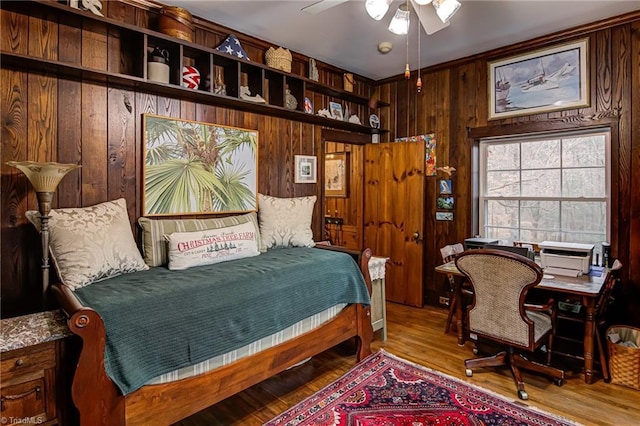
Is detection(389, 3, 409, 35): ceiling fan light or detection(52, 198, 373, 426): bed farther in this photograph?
detection(389, 3, 409, 35): ceiling fan light

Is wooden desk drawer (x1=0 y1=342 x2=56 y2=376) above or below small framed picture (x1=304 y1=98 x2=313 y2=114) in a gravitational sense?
below

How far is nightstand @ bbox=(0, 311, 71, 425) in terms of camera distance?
142cm

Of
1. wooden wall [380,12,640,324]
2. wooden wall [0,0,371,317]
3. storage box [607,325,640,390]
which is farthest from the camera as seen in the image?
wooden wall [380,12,640,324]

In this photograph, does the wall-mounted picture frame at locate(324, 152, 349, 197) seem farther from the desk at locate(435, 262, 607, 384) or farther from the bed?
the desk at locate(435, 262, 607, 384)

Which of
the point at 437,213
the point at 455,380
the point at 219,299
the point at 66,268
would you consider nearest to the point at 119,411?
the point at 219,299

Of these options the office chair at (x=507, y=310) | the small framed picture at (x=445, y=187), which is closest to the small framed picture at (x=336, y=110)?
the small framed picture at (x=445, y=187)

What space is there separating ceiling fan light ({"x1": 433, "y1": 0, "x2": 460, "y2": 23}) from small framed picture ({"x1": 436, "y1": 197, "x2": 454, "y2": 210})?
221 centimetres

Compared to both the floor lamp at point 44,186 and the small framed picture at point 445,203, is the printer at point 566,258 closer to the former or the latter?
the small framed picture at point 445,203

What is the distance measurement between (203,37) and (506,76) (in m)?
2.88

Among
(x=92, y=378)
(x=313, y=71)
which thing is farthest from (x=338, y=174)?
(x=92, y=378)

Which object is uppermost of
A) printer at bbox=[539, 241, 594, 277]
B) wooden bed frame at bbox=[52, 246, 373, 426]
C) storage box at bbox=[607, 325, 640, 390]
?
printer at bbox=[539, 241, 594, 277]

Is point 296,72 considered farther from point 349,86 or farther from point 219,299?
point 219,299

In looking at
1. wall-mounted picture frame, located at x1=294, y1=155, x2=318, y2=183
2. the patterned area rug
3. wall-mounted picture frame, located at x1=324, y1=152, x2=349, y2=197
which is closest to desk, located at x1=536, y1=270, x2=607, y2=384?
the patterned area rug

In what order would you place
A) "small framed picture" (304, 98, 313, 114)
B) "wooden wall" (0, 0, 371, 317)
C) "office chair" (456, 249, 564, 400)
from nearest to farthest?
"wooden wall" (0, 0, 371, 317)
"office chair" (456, 249, 564, 400)
"small framed picture" (304, 98, 313, 114)
